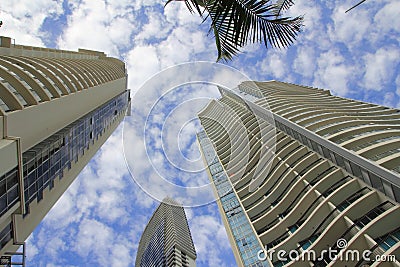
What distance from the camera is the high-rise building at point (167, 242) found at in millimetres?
91287

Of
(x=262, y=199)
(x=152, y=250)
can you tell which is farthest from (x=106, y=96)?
(x=152, y=250)

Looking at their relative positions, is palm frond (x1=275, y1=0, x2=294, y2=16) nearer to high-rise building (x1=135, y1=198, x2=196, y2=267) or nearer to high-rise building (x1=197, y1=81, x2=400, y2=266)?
high-rise building (x1=197, y1=81, x2=400, y2=266)

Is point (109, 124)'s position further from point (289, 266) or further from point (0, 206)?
point (289, 266)

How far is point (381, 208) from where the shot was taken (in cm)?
1385

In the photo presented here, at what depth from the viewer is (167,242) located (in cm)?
9900

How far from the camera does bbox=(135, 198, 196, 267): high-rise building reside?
91287mm

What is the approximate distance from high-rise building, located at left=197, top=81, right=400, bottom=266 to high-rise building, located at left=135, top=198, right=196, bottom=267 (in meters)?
58.2

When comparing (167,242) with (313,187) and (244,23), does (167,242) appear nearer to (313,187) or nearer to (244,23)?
(313,187)

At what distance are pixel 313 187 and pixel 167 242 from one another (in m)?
92.2

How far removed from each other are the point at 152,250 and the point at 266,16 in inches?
4662

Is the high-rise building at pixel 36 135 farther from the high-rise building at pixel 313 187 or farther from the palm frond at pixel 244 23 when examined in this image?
the high-rise building at pixel 313 187

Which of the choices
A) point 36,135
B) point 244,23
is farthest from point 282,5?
point 36,135

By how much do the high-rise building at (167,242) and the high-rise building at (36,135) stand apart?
2289 inches

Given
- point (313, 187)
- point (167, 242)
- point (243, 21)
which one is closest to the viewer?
point (243, 21)
